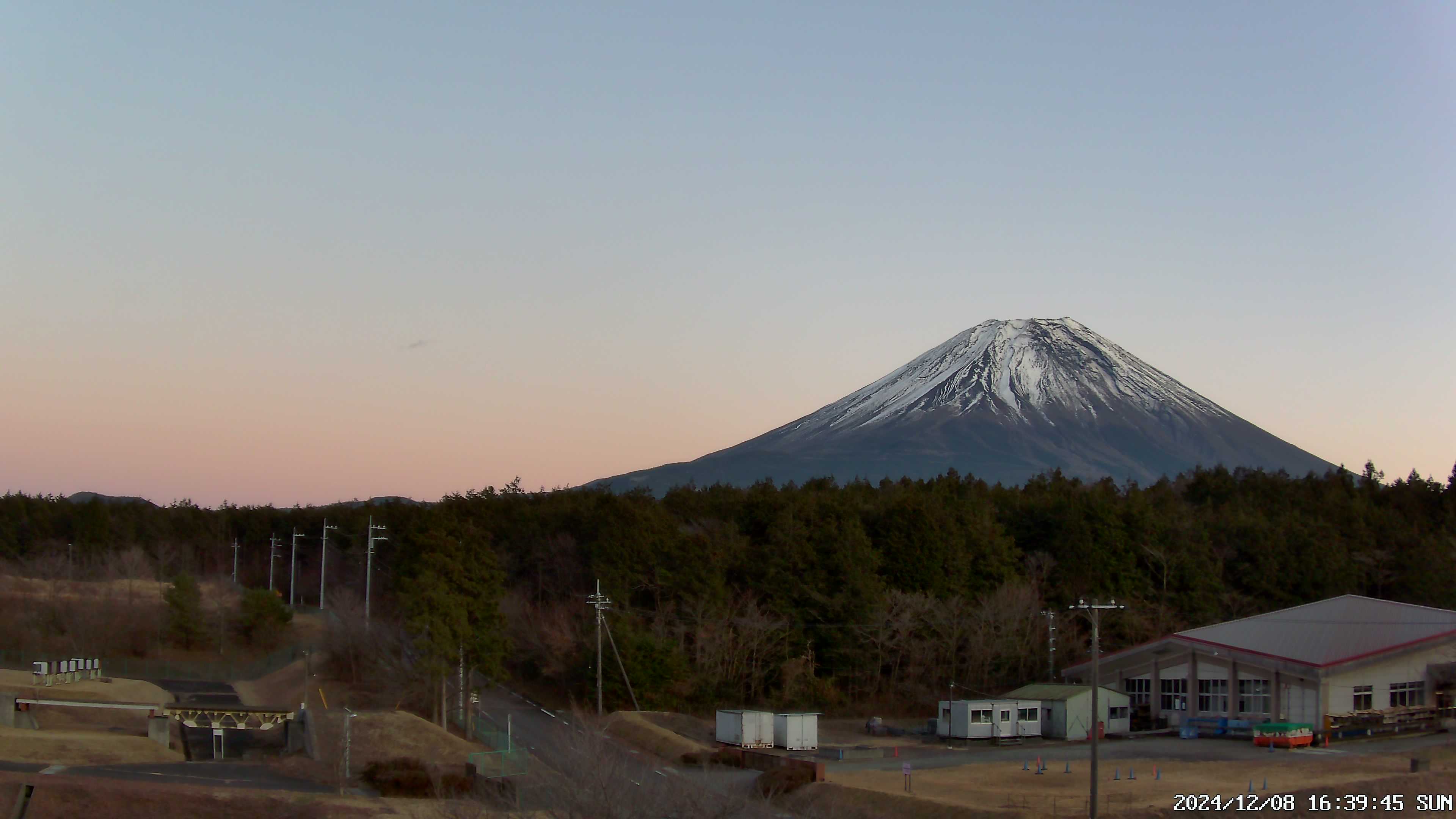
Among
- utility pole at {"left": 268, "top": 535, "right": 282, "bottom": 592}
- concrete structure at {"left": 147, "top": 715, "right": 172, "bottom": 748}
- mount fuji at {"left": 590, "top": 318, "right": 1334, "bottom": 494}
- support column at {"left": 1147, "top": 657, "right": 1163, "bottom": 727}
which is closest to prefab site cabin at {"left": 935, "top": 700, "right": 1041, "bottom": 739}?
support column at {"left": 1147, "top": 657, "right": 1163, "bottom": 727}

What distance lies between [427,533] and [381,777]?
16.5 meters

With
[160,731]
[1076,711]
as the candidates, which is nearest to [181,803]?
[160,731]

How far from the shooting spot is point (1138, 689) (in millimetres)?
50375

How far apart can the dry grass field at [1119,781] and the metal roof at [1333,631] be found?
8.68 m

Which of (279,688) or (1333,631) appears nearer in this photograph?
(1333,631)

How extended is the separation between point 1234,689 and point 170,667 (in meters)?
43.2

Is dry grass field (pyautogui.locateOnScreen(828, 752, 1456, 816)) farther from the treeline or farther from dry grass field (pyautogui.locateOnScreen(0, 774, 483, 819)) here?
the treeline

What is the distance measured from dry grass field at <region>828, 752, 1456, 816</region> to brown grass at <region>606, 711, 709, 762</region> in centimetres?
583

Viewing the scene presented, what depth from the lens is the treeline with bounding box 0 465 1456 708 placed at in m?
54.5

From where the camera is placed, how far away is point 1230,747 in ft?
136

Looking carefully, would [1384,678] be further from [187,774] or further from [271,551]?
[271,551]

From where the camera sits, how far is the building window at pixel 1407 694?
4591 centimetres

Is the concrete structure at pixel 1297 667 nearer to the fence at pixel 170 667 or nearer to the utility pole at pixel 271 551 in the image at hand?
the fence at pixel 170 667

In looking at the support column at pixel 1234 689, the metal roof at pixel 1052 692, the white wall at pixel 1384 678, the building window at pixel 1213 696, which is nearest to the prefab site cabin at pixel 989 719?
the metal roof at pixel 1052 692
